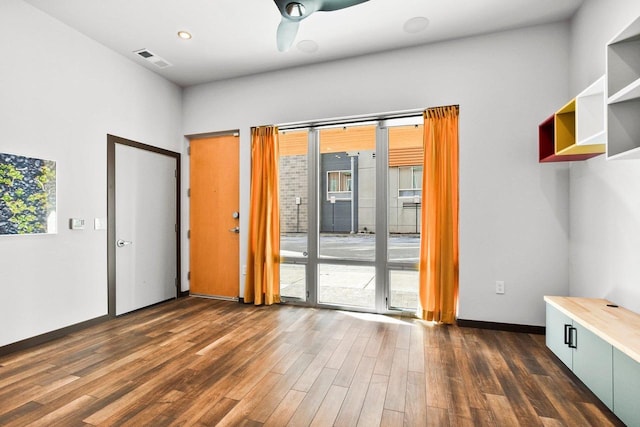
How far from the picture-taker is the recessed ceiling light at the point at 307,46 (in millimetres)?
3418

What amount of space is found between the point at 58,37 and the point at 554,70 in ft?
15.8

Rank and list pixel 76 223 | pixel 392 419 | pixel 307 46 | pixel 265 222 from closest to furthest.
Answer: pixel 392 419, pixel 76 223, pixel 307 46, pixel 265 222

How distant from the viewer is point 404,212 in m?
3.67

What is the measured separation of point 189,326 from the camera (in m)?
3.35

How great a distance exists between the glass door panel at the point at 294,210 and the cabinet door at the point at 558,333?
2577 millimetres

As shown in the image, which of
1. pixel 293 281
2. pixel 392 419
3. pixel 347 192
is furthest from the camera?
pixel 293 281

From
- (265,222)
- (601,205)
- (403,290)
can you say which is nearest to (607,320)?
(601,205)

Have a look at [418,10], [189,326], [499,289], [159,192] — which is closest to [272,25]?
[418,10]

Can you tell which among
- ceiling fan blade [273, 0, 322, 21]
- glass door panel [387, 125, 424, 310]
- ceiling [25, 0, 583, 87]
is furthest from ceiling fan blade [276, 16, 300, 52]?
glass door panel [387, 125, 424, 310]

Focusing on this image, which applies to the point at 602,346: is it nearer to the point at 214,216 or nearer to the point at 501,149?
the point at 501,149

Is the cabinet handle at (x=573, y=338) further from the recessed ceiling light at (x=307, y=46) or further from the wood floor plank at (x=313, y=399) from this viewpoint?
the recessed ceiling light at (x=307, y=46)

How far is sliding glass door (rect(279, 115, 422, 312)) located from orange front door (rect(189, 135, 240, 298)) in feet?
2.42

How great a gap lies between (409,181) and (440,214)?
0.54 meters

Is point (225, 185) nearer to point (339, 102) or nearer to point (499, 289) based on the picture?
point (339, 102)
